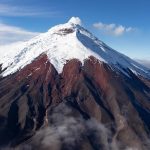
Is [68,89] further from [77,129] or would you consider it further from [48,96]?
[77,129]

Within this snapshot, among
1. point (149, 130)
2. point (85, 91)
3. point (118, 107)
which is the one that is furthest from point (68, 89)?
point (149, 130)

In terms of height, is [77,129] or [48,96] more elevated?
[48,96]

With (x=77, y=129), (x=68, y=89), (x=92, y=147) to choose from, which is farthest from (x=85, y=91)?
(x=92, y=147)

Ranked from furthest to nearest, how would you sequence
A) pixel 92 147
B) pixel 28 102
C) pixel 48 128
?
1. pixel 28 102
2. pixel 48 128
3. pixel 92 147

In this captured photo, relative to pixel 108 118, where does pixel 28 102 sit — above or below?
above

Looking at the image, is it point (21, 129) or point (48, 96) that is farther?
point (48, 96)

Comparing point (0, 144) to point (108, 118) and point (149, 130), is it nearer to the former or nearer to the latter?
point (108, 118)

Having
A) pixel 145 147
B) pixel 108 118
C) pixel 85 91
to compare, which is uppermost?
pixel 85 91

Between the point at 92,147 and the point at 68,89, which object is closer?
the point at 92,147

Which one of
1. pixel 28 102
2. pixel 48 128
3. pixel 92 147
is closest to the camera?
pixel 92 147
